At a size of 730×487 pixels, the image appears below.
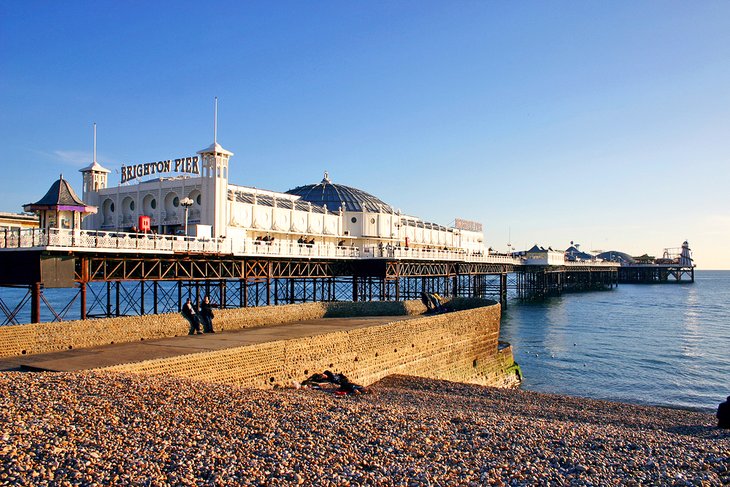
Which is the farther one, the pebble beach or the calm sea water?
the calm sea water

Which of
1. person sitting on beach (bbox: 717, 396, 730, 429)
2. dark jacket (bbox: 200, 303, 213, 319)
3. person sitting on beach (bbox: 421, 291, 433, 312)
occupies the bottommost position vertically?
person sitting on beach (bbox: 717, 396, 730, 429)

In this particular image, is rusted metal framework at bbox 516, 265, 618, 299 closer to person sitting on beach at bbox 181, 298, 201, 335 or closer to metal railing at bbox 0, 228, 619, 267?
metal railing at bbox 0, 228, 619, 267

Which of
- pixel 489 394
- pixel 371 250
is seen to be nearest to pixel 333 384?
pixel 489 394

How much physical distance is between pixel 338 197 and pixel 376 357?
43.1m

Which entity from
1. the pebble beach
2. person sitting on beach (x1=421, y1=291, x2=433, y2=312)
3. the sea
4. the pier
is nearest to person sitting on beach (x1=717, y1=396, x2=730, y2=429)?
the pebble beach

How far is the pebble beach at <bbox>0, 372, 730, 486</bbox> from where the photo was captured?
8812mm

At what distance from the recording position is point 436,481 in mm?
9164

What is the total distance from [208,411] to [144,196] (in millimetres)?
35843

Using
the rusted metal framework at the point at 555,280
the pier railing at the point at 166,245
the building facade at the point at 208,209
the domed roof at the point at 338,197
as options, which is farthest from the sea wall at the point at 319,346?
the rusted metal framework at the point at 555,280

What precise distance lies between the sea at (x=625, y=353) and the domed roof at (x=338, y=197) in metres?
18.6

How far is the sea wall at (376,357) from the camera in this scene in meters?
17.6

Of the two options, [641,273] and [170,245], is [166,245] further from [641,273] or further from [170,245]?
[641,273]

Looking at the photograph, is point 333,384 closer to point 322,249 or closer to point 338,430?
point 338,430

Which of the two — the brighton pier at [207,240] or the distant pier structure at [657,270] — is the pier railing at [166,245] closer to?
the brighton pier at [207,240]
